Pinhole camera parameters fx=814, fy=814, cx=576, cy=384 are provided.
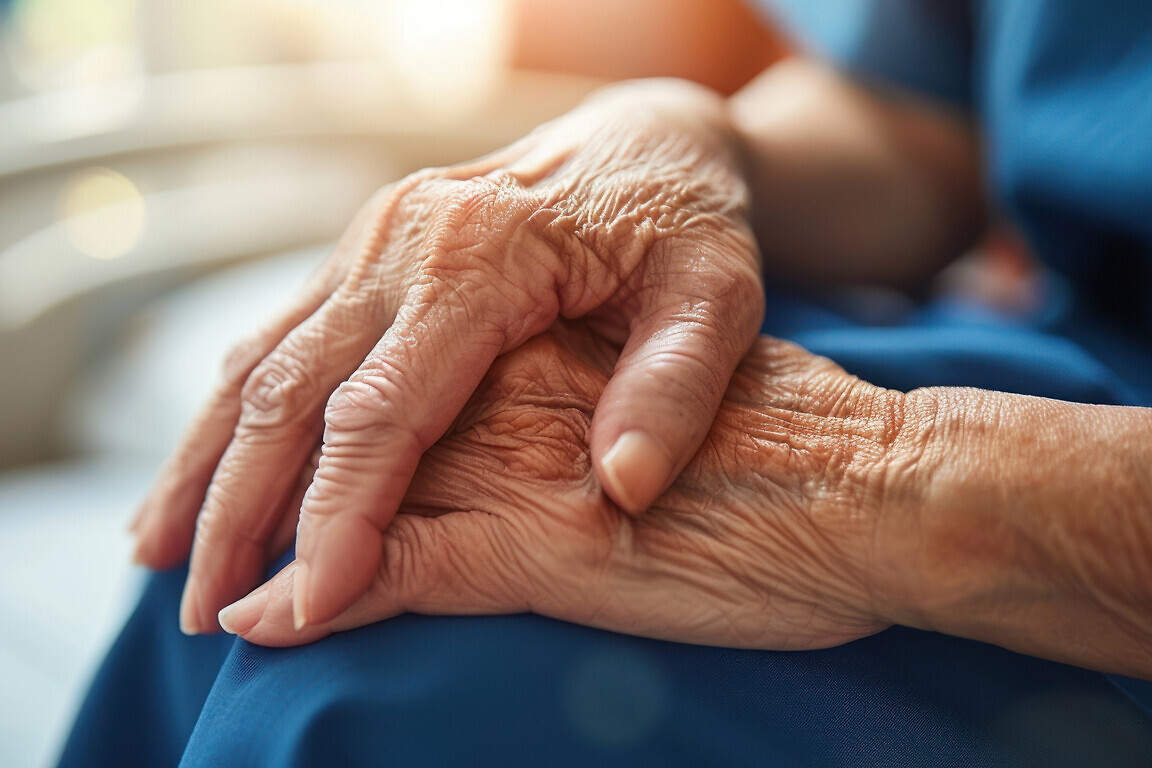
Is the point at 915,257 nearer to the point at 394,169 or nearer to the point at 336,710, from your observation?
the point at 336,710

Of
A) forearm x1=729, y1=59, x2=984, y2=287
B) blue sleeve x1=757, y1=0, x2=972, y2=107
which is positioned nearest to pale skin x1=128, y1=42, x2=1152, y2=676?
forearm x1=729, y1=59, x2=984, y2=287

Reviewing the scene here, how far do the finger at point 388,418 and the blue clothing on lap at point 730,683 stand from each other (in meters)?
0.04

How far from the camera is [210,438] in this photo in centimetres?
61

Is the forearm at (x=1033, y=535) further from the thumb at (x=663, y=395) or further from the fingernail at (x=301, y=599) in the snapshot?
the fingernail at (x=301, y=599)

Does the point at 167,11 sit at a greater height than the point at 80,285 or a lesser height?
greater

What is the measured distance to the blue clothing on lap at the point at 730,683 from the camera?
42cm

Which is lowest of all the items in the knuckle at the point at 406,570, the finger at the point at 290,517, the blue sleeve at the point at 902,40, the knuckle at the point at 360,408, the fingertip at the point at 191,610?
the fingertip at the point at 191,610

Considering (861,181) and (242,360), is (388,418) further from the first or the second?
(861,181)

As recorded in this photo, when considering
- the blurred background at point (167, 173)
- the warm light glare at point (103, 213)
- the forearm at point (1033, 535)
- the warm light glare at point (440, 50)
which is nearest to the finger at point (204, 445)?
the blurred background at point (167, 173)

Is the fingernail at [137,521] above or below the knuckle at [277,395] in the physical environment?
below

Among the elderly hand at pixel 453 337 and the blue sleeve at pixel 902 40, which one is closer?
the elderly hand at pixel 453 337

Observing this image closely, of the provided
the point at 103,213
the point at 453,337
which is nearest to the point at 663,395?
the point at 453,337

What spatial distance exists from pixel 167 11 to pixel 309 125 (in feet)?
1.31

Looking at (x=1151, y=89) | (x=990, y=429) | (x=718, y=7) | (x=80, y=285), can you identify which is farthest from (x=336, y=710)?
(x=718, y=7)
